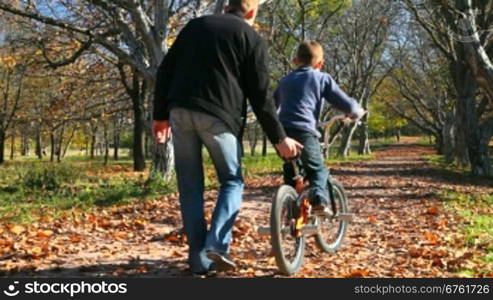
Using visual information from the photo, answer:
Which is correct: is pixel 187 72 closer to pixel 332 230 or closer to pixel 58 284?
pixel 58 284

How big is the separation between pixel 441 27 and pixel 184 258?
17253 millimetres

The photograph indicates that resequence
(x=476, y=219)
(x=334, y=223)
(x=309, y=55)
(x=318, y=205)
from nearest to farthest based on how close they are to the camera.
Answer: (x=318, y=205)
(x=309, y=55)
(x=334, y=223)
(x=476, y=219)

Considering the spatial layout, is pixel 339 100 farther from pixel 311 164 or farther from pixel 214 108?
pixel 214 108

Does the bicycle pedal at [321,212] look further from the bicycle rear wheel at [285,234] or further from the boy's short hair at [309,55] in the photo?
the boy's short hair at [309,55]

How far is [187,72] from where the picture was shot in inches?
166

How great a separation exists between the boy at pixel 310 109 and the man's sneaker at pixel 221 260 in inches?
49.7

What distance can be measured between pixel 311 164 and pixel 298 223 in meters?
0.65

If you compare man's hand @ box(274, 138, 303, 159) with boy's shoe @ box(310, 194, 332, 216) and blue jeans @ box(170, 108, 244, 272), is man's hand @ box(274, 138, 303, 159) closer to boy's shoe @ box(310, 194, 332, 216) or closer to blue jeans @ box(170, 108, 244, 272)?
blue jeans @ box(170, 108, 244, 272)

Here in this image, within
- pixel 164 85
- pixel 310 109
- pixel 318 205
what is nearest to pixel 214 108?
pixel 164 85

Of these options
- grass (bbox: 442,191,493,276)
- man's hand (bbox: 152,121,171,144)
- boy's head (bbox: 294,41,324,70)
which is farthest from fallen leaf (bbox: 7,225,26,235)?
grass (bbox: 442,191,493,276)

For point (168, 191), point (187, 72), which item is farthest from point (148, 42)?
point (187, 72)

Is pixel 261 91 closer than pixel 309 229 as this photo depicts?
Yes

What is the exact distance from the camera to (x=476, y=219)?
8758 millimetres

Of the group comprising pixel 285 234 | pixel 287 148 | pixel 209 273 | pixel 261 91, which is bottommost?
pixel 209 273
